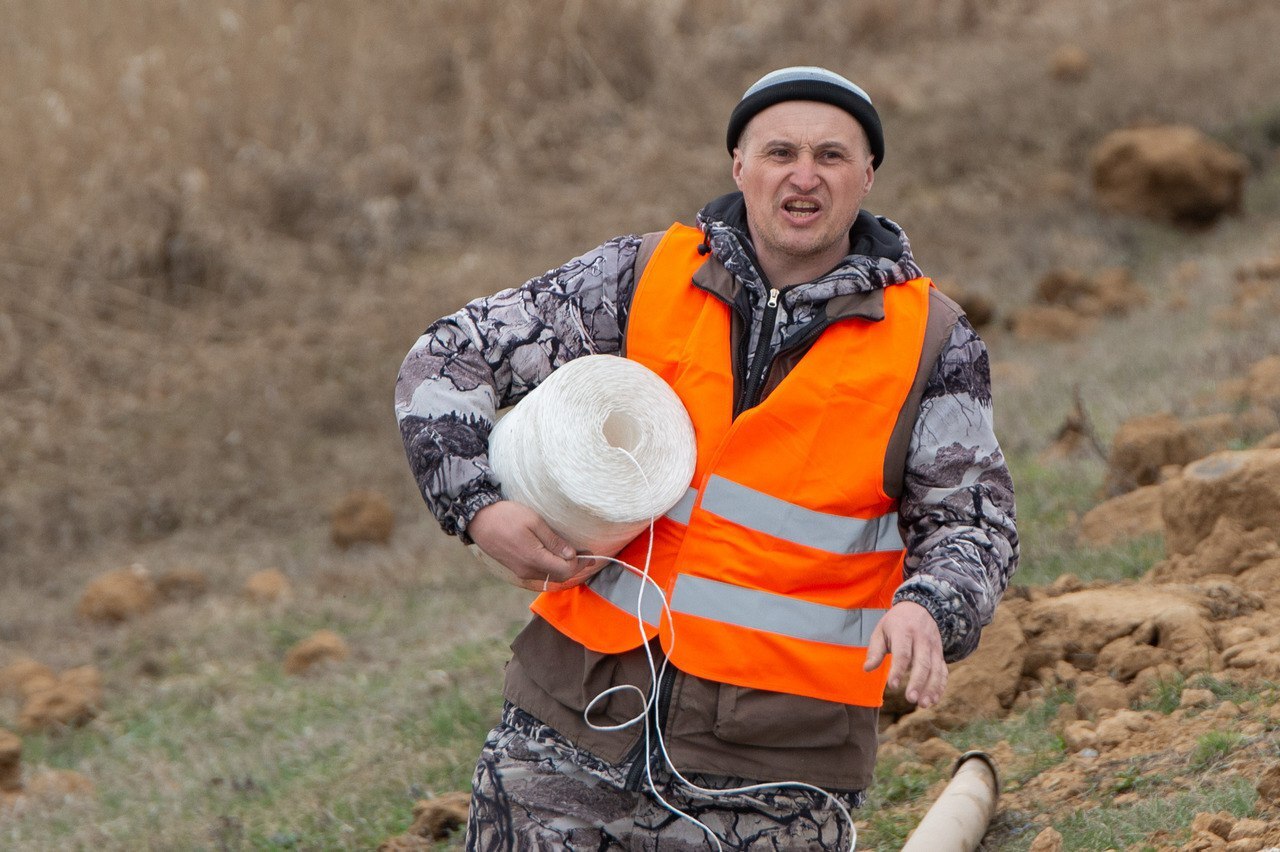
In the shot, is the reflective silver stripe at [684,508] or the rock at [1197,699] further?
the rock at [1197,699]

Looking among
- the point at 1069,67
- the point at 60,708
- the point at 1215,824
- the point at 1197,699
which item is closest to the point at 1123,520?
the point at 1197,699

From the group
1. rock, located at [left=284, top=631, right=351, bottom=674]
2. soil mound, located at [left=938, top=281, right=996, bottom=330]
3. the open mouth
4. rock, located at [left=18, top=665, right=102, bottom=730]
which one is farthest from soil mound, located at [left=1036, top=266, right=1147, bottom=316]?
the open mouth

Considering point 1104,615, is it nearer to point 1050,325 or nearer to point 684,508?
point 684,508

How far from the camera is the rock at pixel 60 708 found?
6.60m

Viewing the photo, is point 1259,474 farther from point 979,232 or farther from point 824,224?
point 979,232

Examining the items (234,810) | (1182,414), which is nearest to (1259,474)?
(1182,414)

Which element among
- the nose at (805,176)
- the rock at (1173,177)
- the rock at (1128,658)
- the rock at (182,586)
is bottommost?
the rock at (1128,658)

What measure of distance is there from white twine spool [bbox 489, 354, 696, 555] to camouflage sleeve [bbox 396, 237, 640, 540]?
9cm

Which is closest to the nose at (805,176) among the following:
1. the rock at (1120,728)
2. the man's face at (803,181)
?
the man's face at (803,181)

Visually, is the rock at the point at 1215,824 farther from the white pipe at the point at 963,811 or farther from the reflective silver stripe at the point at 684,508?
the reflective silver stripe at the point at 684,508

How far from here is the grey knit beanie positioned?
122 inches

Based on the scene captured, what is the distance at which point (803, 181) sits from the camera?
305 centimetres

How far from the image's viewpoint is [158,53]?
13062 mm

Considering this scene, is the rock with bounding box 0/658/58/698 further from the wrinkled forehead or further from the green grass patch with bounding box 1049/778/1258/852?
the wrinkled forehead
